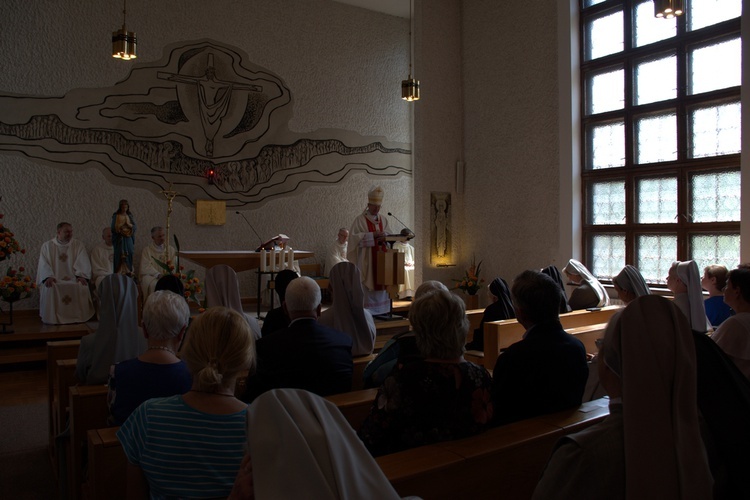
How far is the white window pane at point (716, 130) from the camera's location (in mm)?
7277

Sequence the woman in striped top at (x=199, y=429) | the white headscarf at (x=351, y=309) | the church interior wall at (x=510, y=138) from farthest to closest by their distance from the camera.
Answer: the church interior wall at (x=510, y=138), the white headscarf at (x=351, y=309), the woman in striped top at (x=199, y=429)

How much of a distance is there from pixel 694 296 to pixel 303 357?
3609 mm

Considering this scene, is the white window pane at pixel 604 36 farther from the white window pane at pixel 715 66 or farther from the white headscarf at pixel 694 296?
the white headscarf at pixel 694 296

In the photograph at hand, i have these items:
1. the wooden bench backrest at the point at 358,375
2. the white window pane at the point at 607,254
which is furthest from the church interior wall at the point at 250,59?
the wooden bench backrest at the point at 358,375

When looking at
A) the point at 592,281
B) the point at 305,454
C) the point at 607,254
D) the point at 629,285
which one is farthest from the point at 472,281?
the point at 305,454

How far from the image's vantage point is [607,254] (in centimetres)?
885

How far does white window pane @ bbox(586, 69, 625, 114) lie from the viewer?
859 cm

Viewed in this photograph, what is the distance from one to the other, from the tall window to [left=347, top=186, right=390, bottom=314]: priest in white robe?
3145 mm

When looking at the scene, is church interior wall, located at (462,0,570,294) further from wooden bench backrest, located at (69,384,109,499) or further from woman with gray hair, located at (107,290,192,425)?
woman with gray hair, located at (107,290,192,425)

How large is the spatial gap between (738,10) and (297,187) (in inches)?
281

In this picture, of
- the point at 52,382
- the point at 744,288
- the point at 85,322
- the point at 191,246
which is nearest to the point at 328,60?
Result: the point at 191,246

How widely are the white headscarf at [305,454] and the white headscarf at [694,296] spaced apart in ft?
15.5

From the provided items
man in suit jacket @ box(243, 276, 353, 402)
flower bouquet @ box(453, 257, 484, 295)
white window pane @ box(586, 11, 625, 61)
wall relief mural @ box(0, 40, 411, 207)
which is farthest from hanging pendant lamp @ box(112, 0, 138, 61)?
white window pane @ box(586, 11, 625, 61)

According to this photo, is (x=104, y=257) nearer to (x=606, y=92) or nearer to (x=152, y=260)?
(x=152, y=260)
